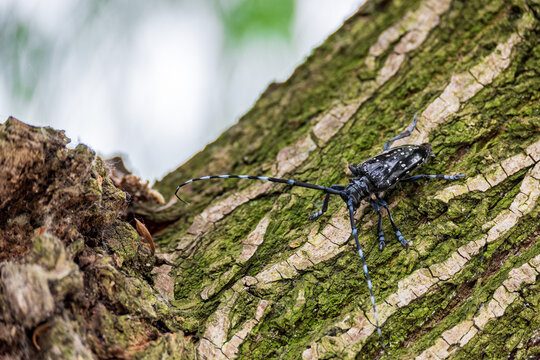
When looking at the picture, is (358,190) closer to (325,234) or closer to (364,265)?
(325,234)

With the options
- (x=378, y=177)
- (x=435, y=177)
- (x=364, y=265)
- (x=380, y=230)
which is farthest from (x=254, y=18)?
(x=364, y=265)

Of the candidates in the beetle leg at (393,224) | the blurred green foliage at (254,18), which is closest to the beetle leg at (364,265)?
the beetle leg at (393,224)

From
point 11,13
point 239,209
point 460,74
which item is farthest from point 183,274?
point 11,13

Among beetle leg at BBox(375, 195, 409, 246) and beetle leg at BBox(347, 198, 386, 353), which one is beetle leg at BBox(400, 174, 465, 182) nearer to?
beetle leg at BBox(375, 195, 409, 246)

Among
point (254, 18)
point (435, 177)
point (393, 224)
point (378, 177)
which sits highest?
point (254, 18)

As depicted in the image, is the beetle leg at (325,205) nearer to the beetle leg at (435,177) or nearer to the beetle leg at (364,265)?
the beetle leg at (364,265)

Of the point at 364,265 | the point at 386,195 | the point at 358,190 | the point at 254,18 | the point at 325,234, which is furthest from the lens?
the point at 254,18
